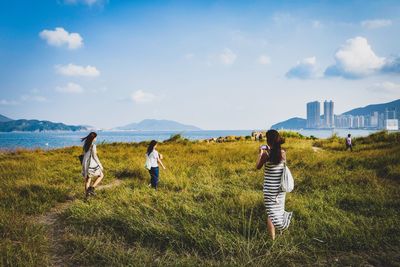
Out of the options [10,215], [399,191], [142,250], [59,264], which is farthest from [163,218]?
[399,191]

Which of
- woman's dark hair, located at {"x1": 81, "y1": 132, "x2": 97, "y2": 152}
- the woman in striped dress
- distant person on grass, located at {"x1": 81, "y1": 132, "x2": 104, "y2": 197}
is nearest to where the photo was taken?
the woman in striped dress

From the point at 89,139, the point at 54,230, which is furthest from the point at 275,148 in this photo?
the point at 89,139

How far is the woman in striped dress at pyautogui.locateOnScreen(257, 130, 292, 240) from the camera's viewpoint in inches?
185

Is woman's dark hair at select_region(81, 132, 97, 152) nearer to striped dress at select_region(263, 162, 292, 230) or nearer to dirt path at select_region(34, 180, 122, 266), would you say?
dirt path at select_region(34, 180, 122, 266)

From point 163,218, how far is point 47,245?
2.09 meters

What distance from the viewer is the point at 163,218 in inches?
233

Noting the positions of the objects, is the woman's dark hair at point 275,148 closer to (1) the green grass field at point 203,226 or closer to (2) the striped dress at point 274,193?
(2) the striped dress at point 274,193

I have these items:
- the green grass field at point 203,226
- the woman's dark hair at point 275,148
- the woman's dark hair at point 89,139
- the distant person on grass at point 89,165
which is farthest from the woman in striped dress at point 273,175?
the distant person on grass at point 89,165

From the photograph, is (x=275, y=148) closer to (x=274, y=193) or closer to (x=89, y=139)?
(x=274, y=193)

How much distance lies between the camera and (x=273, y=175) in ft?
15.7

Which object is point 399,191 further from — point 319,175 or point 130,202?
point 130,202

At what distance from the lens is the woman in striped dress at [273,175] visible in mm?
4707

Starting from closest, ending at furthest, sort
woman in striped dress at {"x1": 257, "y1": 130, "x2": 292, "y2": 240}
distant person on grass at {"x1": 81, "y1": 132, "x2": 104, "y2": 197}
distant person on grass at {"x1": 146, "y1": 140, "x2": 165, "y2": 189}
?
woman in striped dress at {"x1": 257, "y1": 130, "x2": 292, "y2": 240}
distant person on grass at {"x1": 81, "y1": 132, "x2": 104, "y2": 197}
distant person on grass at {"x1": 146, "y1": 140, "x2": 165, "y2": 189}

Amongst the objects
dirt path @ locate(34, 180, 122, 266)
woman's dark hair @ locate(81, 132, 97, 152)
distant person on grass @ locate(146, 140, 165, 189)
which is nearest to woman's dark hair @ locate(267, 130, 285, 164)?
dirt path @ locate(34, 180, 122, 266)
